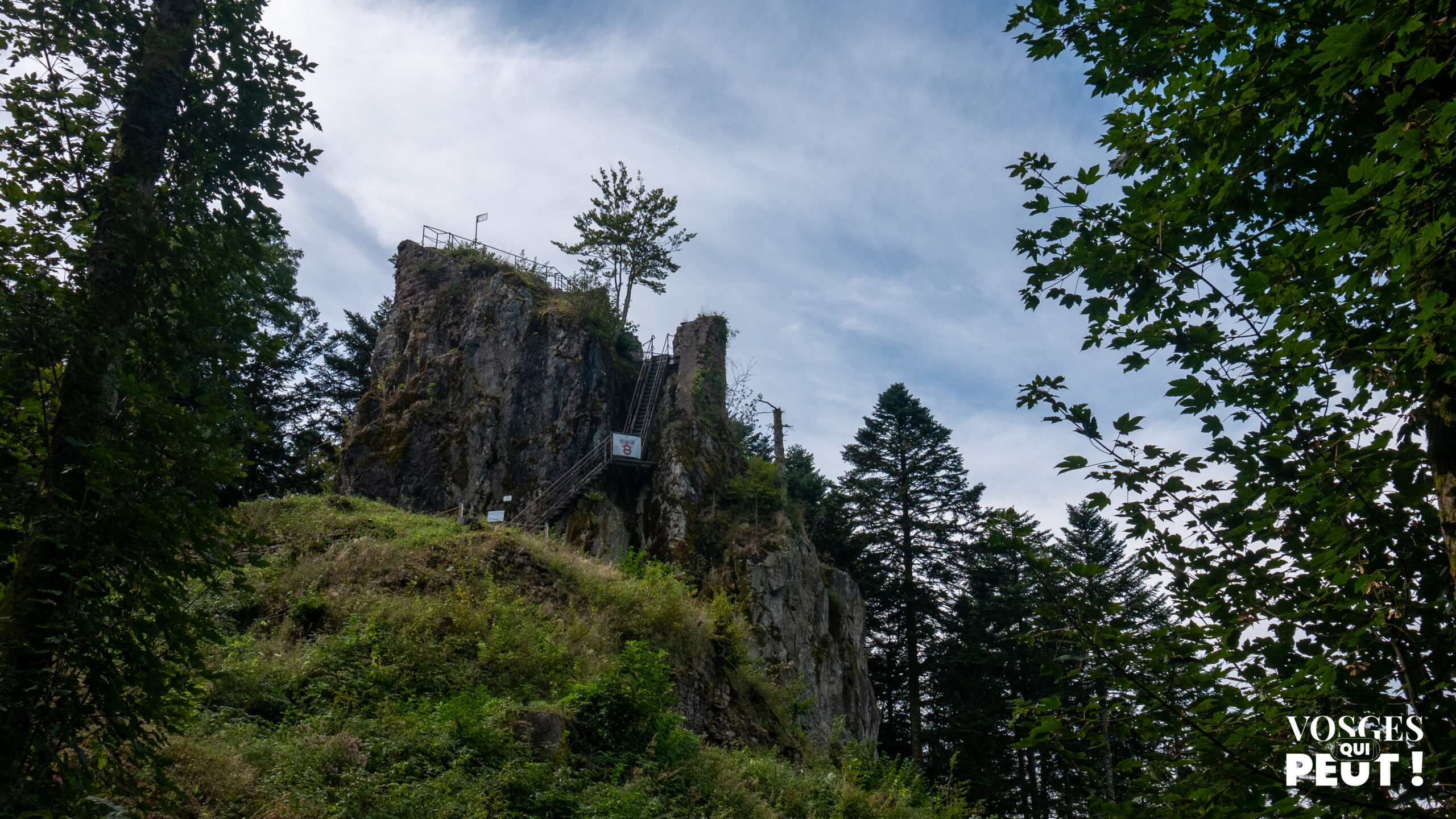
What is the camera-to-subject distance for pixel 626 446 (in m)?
22.9

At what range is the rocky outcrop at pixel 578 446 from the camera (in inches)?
808

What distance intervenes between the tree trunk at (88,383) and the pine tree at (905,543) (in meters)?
25.6

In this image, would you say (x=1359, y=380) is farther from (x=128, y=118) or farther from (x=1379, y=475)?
(x=128, y=118)

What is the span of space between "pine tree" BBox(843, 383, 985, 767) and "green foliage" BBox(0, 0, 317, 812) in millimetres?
25199

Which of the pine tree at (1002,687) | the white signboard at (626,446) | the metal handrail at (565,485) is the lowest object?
the pine tree at (1002,687)

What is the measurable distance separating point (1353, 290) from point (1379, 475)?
785 millimetres

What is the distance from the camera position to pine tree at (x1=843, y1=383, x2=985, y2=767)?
90.9ft

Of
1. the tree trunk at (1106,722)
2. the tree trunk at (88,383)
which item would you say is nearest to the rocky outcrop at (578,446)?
the tree trunk at (1106,722)

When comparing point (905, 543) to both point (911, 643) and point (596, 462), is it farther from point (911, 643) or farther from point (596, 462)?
point (596, 462)

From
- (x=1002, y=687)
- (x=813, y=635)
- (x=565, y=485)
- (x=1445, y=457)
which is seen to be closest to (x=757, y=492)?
(x=813, y=635)

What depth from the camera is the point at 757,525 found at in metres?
21.7

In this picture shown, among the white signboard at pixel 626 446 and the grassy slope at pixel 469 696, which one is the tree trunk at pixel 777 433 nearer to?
the white signboard at pixel 626 446

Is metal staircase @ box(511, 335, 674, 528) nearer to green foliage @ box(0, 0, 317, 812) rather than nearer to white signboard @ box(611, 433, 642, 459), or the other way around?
white signboard @ box(611, 433, 642, 459)

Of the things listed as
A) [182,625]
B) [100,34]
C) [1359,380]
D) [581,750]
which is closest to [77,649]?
[182,625]
